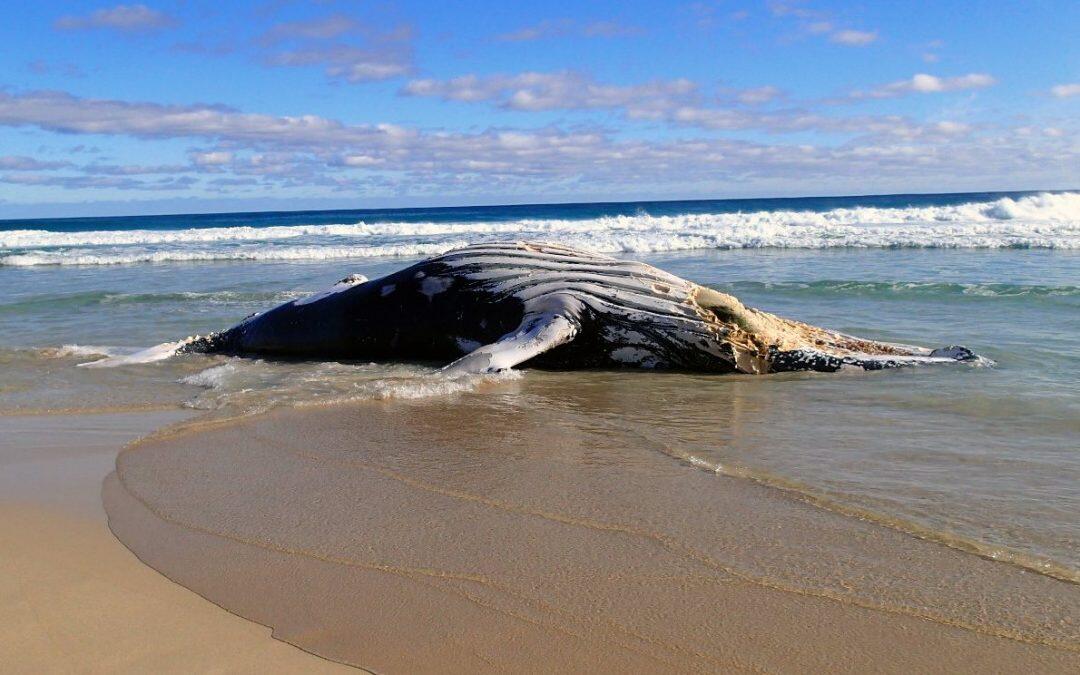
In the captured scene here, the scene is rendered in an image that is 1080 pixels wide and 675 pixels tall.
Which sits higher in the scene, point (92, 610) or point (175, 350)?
point (175, 350)

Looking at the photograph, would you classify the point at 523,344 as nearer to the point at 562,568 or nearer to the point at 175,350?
the point at 175,350

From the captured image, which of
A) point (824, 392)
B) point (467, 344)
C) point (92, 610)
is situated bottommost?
point (92, 610)

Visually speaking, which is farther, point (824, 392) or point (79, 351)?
point (79, 351)

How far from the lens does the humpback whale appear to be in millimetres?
7469

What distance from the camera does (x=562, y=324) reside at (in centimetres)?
745

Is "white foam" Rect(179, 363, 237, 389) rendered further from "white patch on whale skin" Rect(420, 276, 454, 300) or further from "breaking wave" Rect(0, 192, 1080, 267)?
"breaking wave" Rect(0, 192, 1080, 267)

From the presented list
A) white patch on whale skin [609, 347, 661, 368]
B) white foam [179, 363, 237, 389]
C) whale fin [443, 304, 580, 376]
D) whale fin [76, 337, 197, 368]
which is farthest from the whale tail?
white patch on whale skin [609, 347, 661, 368]

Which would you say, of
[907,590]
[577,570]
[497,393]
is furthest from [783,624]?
[497,393]

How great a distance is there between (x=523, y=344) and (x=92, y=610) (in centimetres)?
464

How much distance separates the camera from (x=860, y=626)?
2.69 meters

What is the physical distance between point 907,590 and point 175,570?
101 inches

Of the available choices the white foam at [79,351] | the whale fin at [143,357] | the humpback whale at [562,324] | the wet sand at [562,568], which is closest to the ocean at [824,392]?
the white foam at [79,351]

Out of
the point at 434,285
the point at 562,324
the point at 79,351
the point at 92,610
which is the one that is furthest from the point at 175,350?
the point at 92,610

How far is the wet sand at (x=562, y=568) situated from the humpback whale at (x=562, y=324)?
2.69m
